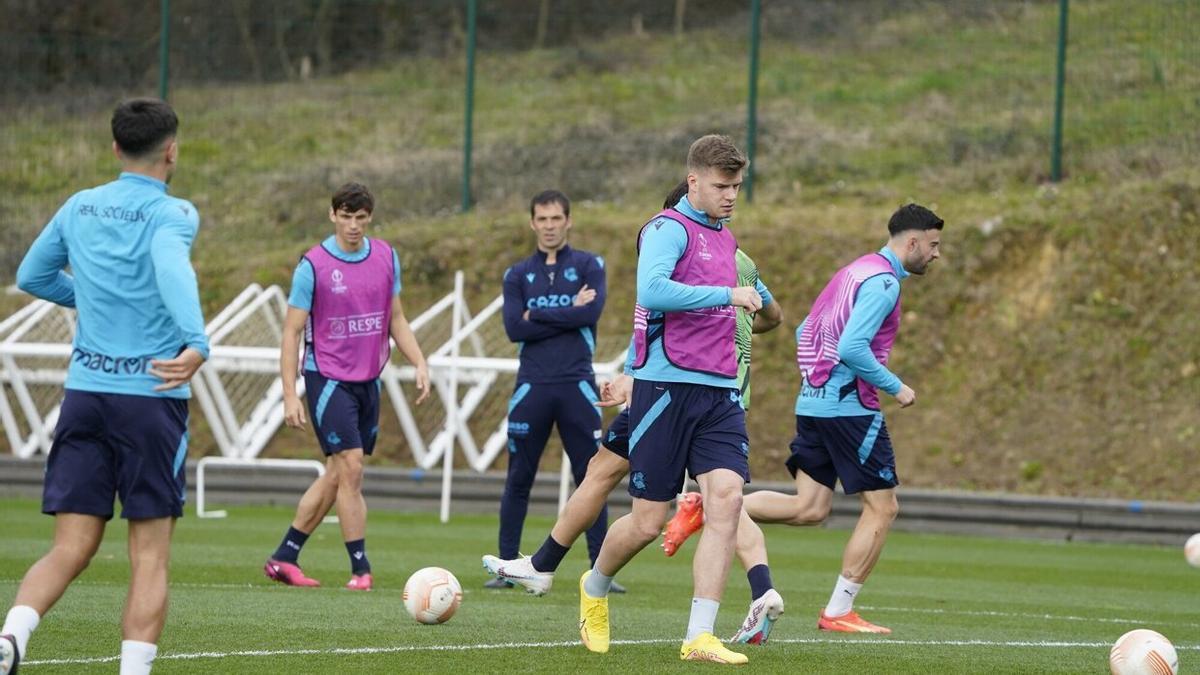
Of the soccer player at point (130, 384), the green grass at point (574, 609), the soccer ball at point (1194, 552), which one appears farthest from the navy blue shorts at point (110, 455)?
the soccer ball at point (1194, 552)

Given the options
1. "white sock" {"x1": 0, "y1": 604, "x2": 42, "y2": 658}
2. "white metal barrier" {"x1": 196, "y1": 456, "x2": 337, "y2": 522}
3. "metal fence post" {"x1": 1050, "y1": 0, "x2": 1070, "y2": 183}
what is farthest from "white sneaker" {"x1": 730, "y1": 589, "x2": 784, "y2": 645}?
"metal fence post" {"x1": 1050, "y1": 0, "x2": 1070, "y2": 183}

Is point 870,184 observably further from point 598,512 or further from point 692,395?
point 692,395

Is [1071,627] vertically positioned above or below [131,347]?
below

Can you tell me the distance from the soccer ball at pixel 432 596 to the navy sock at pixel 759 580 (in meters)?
1.36

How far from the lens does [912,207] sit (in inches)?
336

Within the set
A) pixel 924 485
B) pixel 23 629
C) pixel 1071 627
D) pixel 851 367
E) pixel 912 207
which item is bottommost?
pixel 924 485

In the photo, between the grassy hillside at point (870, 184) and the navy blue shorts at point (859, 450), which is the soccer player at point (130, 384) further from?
the grassy hillside at point (870, 184)

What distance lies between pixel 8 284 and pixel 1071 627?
15.3 metres

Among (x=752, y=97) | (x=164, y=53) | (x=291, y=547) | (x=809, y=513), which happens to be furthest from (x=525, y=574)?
(x=164, y=53)

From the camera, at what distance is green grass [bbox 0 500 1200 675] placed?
22.0 feet

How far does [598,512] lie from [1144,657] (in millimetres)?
2435

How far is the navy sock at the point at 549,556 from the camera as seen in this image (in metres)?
7.55

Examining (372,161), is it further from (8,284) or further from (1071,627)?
(1071,627)

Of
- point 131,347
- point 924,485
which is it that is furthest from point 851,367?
point 924,485
